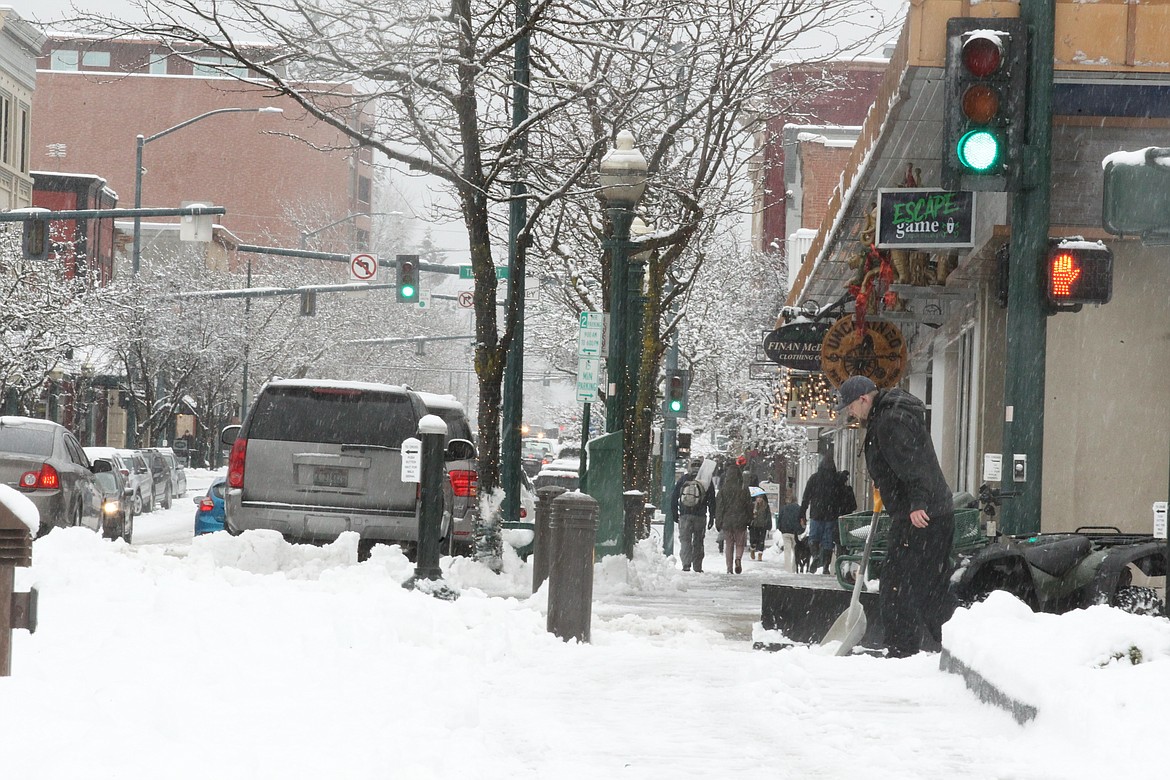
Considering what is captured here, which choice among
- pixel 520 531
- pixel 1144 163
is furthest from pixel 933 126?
pixel 1144 163

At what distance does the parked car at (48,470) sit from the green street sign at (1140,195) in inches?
525

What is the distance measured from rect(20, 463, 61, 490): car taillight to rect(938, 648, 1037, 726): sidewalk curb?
1236cm

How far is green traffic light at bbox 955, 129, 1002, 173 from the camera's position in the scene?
347 inches

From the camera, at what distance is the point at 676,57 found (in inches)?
Result: 720

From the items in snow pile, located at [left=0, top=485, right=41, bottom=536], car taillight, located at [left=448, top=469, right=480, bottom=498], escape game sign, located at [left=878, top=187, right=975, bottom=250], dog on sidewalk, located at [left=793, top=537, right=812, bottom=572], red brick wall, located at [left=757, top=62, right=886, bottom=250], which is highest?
red brick wall, located at [left=757, top=62, right=886, bottom=250]

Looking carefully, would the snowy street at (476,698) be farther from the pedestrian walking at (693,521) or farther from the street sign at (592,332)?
the pedestrian walking at (693,521)

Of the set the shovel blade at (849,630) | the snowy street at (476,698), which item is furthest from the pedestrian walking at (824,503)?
the shovel blade at (849,630)

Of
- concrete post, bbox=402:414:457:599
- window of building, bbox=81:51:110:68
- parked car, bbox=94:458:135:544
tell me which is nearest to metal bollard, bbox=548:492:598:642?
concrete post, bbox=402:414:457:599

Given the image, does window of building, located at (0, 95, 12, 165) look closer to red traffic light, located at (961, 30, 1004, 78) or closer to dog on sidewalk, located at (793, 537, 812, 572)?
dog on sidewalk, located at (793, 537, 812, 572)

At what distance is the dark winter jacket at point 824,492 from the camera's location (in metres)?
24.4

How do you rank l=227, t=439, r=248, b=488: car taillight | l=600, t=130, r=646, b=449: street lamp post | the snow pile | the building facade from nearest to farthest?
the snow pile → the building facade → l=227, t=439, r=248, b=488: car taillight → l=600, t=130, r=646, b=449: street lamp post

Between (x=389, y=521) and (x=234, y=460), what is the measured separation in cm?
151

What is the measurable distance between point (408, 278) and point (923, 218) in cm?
1742

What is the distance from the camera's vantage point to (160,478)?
1593 inches
